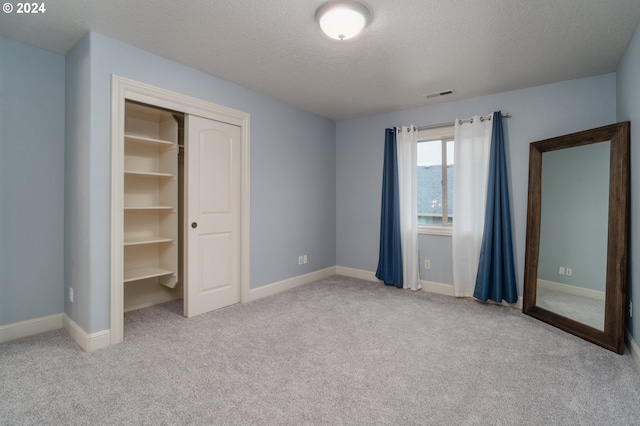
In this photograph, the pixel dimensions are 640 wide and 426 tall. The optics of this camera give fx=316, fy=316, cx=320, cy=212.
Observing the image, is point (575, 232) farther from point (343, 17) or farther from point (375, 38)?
point (343, 17)

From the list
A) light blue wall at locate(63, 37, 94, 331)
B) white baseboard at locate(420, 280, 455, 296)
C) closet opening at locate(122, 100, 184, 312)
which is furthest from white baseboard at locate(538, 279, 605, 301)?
light blue wall at locate(63, 37, 94, 331)

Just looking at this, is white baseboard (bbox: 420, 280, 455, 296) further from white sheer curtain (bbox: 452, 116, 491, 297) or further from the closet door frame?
the closet door frame

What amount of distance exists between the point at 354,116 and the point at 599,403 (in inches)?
165

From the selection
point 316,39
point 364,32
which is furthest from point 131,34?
point 364,32

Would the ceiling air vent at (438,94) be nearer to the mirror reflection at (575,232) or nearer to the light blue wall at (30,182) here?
the mirror reflection at (575,232)

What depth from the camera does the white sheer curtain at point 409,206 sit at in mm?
4379

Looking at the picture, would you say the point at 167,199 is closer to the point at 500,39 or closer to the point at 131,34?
→ the point at 131,34

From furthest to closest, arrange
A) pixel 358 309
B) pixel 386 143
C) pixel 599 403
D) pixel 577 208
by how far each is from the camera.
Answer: pixel 386 143
pixel 358 309
pixel 577 208
pixel 599 403

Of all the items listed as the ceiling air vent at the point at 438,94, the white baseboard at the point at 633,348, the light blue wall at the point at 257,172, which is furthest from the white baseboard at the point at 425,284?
the ceiling air vent at the point at 438,94

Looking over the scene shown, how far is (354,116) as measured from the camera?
4941 millimetres

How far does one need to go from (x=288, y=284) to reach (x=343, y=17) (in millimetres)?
3265

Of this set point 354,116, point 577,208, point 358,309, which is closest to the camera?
point 577,208

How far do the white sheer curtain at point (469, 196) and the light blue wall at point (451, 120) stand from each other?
0.20 meters

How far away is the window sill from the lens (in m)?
4.23
